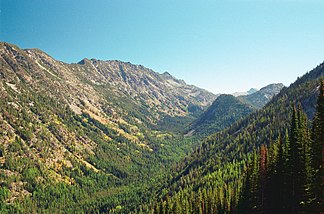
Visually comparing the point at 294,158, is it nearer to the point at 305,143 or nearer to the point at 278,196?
the point at 305,143

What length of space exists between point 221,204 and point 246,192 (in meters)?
49.1

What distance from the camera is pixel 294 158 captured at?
54.9 meters

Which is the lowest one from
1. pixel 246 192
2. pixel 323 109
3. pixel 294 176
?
pixel 246 192

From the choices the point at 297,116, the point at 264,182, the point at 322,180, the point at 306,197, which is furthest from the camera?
the point at 264,182

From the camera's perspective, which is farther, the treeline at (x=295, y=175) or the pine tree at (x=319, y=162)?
the treeline at (x=295, y=175)

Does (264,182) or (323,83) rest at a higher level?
(323,83)

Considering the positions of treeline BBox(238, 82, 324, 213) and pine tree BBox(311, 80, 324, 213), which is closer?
pine tree BBox(311, 80, 324, 213)

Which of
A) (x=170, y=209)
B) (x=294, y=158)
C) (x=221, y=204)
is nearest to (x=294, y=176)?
(x=294, y=158)

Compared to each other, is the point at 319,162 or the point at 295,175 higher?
the point at 319,162

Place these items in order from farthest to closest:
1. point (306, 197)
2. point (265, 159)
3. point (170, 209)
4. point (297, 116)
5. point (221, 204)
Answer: point (221, 204) < point (170, 209) < point (265, 159) < point (297, 116) < point (306, 197)

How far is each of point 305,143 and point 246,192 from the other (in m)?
39.9

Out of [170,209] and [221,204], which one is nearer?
[170,209]

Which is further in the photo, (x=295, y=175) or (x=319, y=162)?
(x=295, y=175)

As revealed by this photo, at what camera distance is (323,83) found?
44.5 m
